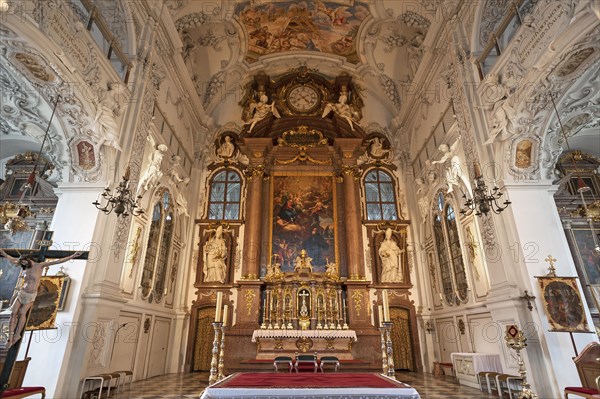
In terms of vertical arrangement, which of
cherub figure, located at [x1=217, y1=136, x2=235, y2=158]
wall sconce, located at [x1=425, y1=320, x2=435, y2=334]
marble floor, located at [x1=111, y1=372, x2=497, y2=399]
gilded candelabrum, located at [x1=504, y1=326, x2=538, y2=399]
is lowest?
marble floor, located at [x1=111, y1=372, x2=497, y2=399]

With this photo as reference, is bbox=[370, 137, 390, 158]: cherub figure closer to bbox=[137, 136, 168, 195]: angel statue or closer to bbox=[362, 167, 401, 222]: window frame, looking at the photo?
bbox=[362, 167, 401, 222]: window frame

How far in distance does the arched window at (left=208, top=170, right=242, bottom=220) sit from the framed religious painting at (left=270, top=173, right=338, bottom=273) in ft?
5.04

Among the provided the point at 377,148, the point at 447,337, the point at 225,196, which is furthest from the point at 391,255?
the point at 225,196

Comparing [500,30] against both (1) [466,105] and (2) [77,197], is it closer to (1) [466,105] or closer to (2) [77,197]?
(1) [466,105]

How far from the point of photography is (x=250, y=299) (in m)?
11.7

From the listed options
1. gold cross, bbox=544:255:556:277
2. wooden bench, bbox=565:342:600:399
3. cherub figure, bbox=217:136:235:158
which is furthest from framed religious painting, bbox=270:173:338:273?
wooden bench, bbox=565:342:600:399

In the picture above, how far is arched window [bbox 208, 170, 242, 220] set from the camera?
13664mm

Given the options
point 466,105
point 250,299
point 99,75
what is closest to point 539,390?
point 466,105

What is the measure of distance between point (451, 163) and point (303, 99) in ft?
26.3

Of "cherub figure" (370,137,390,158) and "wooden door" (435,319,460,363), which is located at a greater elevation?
"cherub figure" (370,137,390,158)

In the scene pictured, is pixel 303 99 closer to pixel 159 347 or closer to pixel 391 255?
pixel 391 255

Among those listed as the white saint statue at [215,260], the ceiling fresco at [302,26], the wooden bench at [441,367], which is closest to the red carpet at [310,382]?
the wooden bench at [441,367]

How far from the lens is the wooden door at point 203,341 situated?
37.8 ft

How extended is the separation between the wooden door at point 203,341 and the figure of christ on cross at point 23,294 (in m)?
7.53
